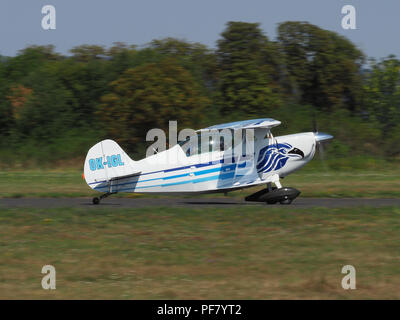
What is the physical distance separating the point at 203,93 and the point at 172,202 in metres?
24.7

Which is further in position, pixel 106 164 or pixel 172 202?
pixel 172 202

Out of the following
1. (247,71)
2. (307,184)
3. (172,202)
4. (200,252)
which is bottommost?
(200,252)

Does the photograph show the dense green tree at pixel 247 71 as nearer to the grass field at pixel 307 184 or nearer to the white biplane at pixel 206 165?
the grass field at pixel 307 184

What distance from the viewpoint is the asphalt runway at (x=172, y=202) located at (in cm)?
1652

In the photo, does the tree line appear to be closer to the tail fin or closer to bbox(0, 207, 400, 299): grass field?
the tail fin

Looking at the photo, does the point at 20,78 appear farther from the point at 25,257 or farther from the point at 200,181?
the point at 25,257

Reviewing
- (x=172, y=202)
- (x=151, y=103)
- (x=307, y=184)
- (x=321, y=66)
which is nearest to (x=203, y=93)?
(x=151, y=103)

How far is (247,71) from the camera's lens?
4412 cm

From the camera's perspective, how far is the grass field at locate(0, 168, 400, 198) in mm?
19973

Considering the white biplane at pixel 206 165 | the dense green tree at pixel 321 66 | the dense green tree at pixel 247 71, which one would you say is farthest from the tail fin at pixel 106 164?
the dense green tree at pixel 321 66

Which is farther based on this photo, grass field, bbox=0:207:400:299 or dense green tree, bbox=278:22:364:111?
dense green tree, bbox=278:22:364:111

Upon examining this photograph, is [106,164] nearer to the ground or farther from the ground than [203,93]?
nearer to the ground

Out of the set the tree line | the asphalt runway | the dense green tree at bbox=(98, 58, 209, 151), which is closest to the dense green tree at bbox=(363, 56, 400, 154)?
the tree line

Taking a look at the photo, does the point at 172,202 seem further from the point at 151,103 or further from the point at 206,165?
the point at 151,103
